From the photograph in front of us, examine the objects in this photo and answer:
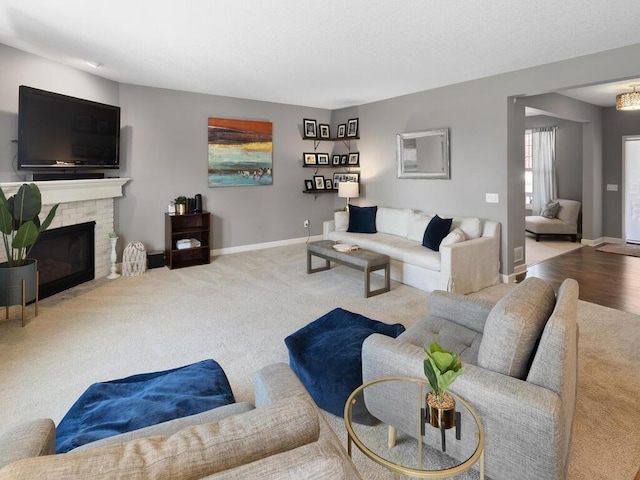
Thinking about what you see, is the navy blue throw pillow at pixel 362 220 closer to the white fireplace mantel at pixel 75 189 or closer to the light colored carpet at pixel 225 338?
the light colored carpet at pixel 225 338

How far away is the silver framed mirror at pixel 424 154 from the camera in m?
5.52

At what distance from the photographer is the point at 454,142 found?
17.7ft

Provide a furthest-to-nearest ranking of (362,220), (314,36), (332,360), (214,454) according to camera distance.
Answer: (362,220)
(314,36)
(332,360)
(214,454)

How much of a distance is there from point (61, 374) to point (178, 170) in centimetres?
384

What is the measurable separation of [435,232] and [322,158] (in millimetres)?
3345

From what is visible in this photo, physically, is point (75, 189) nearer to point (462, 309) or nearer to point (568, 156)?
point (462, 309)

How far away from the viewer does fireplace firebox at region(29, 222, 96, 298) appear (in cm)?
429

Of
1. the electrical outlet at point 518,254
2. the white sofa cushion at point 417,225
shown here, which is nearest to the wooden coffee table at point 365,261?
the white sofa cushion at point 417,225

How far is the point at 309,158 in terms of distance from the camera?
7359 millimetres

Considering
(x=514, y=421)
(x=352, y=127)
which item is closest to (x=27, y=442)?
(x=514, y=421)

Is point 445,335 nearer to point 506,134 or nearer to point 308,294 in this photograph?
point 308,294

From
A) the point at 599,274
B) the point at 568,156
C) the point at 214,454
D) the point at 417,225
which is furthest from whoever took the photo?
the point at 568,156

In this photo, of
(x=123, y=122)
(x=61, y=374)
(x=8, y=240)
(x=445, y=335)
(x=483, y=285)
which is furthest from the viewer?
(x=123, y=122)

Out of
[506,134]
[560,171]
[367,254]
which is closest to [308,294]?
[367,254]
